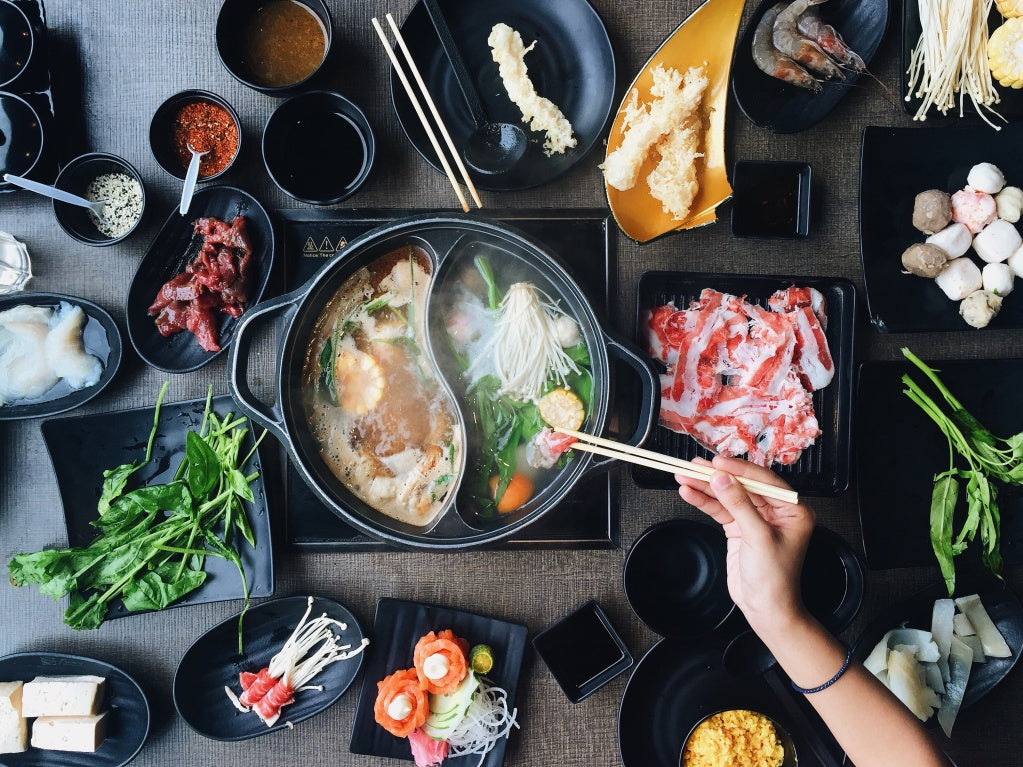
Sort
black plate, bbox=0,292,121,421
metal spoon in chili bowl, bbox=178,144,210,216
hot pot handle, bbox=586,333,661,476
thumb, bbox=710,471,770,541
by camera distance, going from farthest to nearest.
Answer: black plate, bbox=0,292,121,421
metal spoon in chili bowl, bbox=178,144,210,216
hot pot handle, bbox=586,333,661,476
thumb, bbox=710,471,770,541

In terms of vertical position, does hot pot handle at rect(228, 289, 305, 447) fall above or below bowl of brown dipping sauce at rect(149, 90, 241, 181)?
below

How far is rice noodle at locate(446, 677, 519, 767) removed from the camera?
7.32 ft

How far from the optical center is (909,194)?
7.71ft

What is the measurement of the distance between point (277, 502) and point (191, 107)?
140 cm

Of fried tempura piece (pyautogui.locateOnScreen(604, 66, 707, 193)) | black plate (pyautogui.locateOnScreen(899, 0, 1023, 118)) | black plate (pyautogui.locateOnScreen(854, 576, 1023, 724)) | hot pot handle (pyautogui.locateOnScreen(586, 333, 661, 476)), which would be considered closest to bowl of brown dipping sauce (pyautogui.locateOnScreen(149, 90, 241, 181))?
fried tempura piece (pyautogui.locateOnScreen(604, 66, 707, 193))

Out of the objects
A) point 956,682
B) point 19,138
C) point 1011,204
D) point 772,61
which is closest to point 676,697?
point 956,682

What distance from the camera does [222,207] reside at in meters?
2.30

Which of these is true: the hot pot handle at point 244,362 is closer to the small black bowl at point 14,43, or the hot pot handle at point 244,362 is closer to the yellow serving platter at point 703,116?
the yellow serving platter at point 703,116

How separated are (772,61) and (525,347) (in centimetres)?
127

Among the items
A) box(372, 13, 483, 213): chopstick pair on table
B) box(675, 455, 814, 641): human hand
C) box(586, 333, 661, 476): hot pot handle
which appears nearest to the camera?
box(675, 455, 814, 641): human hand

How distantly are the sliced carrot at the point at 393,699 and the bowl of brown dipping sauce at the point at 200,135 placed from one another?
1817mm

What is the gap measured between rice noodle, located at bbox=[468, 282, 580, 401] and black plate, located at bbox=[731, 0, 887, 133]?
995 millimetres

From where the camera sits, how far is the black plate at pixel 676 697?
2.27 metres

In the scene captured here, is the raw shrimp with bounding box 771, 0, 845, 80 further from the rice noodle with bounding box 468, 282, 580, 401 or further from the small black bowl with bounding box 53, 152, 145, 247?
the small black bowl with bounding box 53, 152, 145, 247
